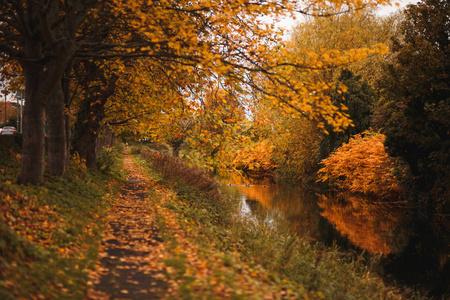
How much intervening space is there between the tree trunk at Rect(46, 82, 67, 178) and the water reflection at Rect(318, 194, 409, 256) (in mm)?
9815

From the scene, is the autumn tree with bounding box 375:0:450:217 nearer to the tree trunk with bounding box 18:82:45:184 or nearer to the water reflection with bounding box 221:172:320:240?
the water reflection with bounding box 221:172:320:240

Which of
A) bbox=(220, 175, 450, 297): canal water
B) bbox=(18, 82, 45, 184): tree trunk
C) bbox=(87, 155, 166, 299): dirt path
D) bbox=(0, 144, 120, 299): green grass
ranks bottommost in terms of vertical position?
bbox=(220, 175, 450, 297): canal water

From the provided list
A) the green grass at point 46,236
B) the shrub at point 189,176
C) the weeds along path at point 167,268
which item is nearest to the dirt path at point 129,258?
the weeds along path at point 167,268

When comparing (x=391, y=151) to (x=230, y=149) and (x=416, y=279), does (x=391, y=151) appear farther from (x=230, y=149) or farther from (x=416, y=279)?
(x=230, y=149)

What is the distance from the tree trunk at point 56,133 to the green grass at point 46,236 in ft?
1.64

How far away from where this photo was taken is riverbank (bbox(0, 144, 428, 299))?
4.82 meters

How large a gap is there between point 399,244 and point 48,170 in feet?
38.2

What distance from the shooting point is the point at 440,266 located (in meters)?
11.0

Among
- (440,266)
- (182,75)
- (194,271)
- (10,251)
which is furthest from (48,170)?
(440,266)

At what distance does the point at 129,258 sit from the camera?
253 inches

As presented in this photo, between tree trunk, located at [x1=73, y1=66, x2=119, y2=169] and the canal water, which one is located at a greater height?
tree trunk, located at [x1=73, y1=66, x2=119, y2=169]

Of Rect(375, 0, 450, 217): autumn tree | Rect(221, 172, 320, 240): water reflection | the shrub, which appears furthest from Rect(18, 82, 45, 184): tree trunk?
Rect(375, 0, 450, 217): autumn tree

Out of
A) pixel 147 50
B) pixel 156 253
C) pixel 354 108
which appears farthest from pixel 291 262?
pixel 354 108

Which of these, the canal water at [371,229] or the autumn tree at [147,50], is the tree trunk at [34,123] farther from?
the canal water at [371,229]
